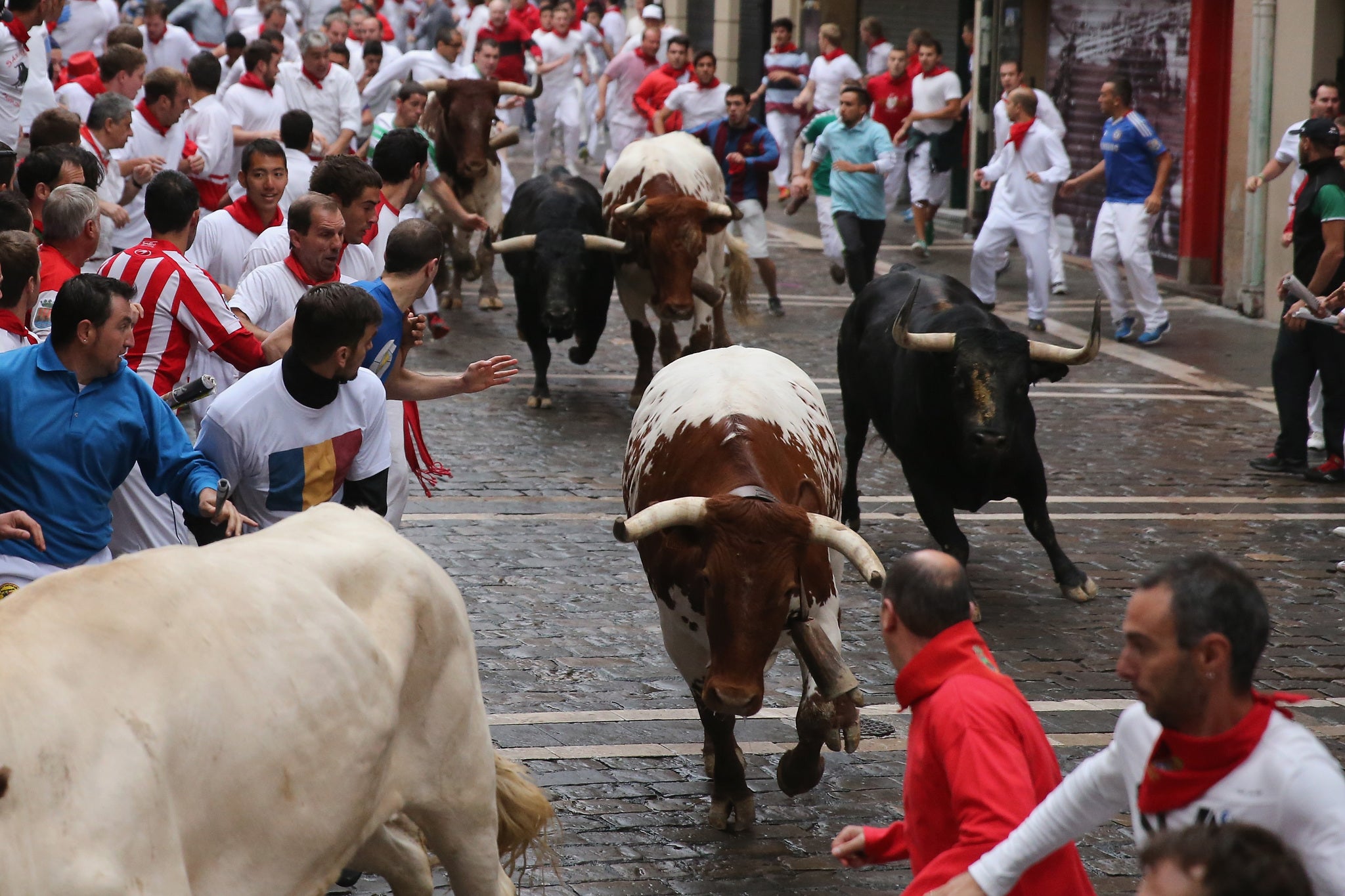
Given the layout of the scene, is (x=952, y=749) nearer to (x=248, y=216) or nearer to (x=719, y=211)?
(x=248, y=216)

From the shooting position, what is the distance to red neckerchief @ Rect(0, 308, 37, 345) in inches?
225

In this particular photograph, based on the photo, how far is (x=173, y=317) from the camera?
6598mm

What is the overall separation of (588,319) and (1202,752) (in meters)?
10.6

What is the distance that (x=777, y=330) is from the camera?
15766 mm

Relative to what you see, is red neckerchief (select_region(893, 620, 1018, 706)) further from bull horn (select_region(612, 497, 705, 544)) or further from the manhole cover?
the manhole cover

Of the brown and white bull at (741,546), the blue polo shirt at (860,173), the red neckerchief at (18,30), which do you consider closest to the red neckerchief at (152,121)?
the red neckerchief at (18,30)

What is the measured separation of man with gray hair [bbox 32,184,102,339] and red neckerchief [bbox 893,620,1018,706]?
455 centimetres

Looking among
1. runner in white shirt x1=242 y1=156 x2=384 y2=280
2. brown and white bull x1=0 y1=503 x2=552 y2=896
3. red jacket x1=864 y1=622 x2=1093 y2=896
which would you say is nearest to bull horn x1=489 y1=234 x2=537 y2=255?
runner in white shirt x1=242 y1=156 x2=384 y2=280

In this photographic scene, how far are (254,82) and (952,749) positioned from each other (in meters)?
13.1

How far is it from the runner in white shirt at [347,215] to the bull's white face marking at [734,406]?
1.51 meters

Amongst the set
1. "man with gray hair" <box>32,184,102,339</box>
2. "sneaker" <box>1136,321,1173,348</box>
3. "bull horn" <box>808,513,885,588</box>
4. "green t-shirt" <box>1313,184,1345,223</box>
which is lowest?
"sneaker" <box>1136,321,1173,348</box>

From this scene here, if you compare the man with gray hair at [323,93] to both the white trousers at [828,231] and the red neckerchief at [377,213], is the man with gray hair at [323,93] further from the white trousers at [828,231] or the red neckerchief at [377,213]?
the red neckerchief at [377,213]

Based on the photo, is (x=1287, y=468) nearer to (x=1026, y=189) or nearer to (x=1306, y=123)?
(x=1306, y=123)

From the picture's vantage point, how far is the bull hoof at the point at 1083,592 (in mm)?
8586
